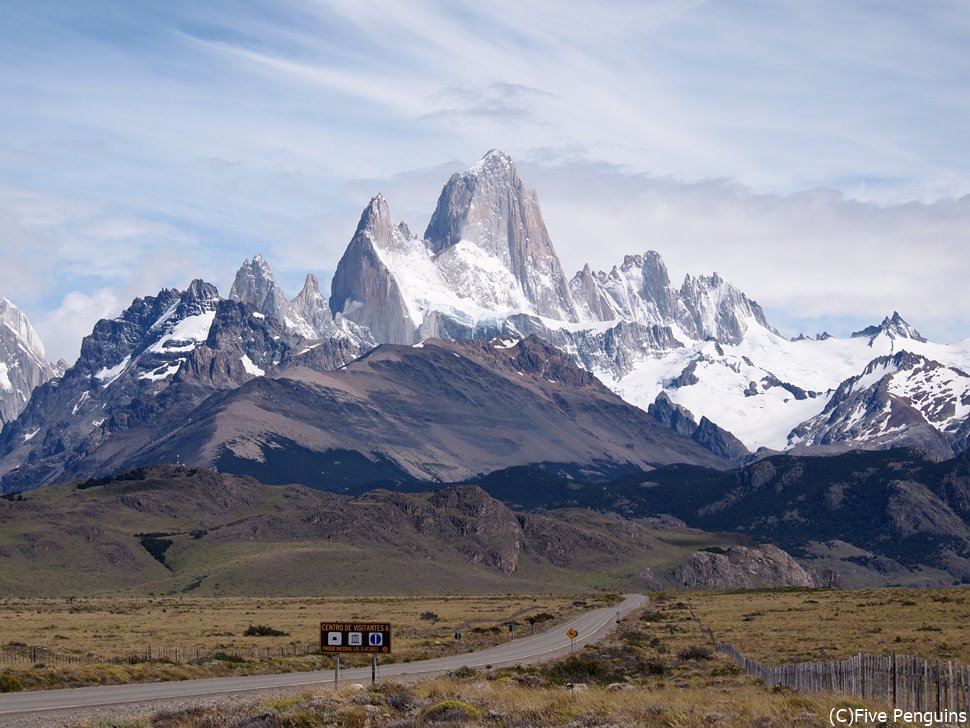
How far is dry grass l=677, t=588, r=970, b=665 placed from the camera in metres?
80.6

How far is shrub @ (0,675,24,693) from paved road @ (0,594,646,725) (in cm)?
138

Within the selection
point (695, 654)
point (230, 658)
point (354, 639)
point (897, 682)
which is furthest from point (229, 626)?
point (897, 682)

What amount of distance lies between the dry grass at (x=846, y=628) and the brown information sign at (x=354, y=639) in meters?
29.5

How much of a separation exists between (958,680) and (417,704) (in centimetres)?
1631

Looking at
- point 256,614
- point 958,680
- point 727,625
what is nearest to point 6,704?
point 958,680

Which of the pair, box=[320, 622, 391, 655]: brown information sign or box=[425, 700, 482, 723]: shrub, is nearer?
box=[425, 700, 482, 723]: shrub

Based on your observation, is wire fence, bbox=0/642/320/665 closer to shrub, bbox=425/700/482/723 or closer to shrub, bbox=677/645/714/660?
shrub, bbox=677/645/714/660

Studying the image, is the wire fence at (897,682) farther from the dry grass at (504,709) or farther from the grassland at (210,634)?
the grassland at (210,634)

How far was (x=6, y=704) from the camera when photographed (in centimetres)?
5169

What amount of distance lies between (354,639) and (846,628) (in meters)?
61.4

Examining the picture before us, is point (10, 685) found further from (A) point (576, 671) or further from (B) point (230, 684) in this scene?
(A) point (576, 671)

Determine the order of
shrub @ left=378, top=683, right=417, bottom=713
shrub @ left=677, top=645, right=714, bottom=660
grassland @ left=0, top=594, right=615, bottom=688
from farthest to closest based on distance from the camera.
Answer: shrub @ left=677, top=645, right=714, bottom=660
grassland @ left=0, top=594, right=615, bottom=688
shrub @ left=378, top=683, right=417, bottom=713

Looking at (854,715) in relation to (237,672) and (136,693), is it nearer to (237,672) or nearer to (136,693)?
(136,693)

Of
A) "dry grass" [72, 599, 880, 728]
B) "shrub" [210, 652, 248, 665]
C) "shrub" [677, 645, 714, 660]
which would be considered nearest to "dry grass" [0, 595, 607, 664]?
"shrub" [210, 652, 248, 665]
